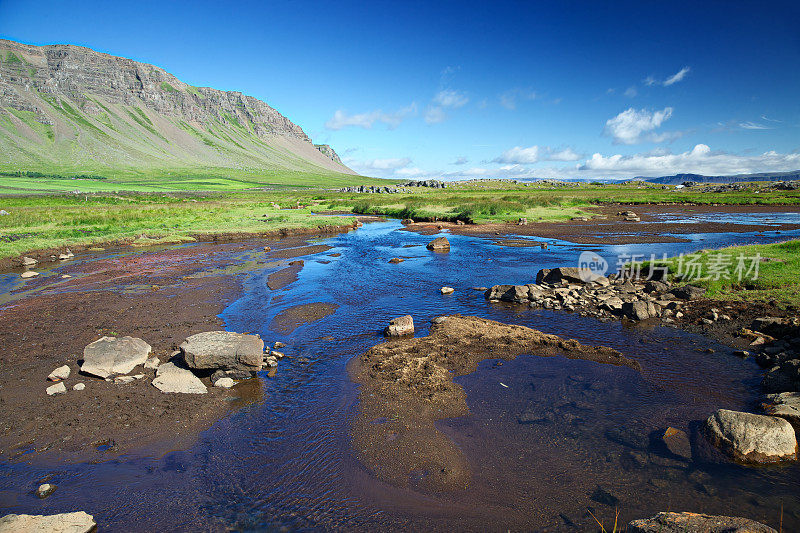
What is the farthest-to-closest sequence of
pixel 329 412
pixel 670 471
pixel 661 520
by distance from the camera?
pixel 329 412, pixel 670 471, pixel 661 520

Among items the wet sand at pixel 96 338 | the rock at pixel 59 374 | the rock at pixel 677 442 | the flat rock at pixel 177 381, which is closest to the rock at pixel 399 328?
the wet sand at pixel 96 338

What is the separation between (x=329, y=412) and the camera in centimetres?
1137

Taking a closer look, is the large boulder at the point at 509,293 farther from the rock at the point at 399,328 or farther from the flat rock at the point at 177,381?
the flat rock at the point at 177,381

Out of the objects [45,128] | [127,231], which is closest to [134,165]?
[45,128]

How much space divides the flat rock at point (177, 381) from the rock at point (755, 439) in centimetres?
1461

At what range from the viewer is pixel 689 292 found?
19672 millimetres

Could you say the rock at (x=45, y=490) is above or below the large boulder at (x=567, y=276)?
below

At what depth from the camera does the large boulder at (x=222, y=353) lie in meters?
12.5

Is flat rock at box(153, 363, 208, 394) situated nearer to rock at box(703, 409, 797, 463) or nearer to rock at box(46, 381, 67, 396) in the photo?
rock at box(46, 381, 67, 396)

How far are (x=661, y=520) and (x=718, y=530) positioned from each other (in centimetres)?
72

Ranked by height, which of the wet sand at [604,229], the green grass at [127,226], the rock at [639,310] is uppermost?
the green grass at [127,226]

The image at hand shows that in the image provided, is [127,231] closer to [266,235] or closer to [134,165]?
Result: [266,235]

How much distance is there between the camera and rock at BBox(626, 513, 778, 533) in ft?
17.9

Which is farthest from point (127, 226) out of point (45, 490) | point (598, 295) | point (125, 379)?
point (598, 295)
